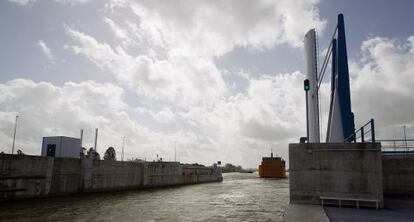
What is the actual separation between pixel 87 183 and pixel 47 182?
6377 mm

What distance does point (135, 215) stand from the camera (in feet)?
66.5

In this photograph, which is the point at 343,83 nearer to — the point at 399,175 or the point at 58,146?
the point at 399,175

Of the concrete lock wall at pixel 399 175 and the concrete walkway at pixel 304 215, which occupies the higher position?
the concrete lock wall at pixel 399 175

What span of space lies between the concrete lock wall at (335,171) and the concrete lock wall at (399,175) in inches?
391

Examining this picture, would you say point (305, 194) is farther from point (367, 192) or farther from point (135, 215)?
point (135, 215)

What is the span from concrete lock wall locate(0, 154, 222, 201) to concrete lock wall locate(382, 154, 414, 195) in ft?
98.6

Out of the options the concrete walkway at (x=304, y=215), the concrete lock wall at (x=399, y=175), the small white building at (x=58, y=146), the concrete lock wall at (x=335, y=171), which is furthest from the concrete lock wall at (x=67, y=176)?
the concrete lock wall at (x=399, y=175)

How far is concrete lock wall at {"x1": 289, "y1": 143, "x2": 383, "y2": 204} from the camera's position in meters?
17.4

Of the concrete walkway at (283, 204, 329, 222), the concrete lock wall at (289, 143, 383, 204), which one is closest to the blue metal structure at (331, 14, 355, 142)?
the concrete lock wall at (289, 143, 383, 204)

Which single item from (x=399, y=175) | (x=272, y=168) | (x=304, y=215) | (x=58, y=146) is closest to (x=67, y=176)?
(x=58, y=146)

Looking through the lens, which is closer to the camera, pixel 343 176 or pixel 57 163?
pixel 343 176

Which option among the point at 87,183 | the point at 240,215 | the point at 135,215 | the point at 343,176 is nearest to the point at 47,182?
the point at 87,183

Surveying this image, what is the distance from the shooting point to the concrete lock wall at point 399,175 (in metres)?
25.2

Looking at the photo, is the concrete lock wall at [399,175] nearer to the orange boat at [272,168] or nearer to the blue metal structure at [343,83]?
the blue metal structure at [343,83]
